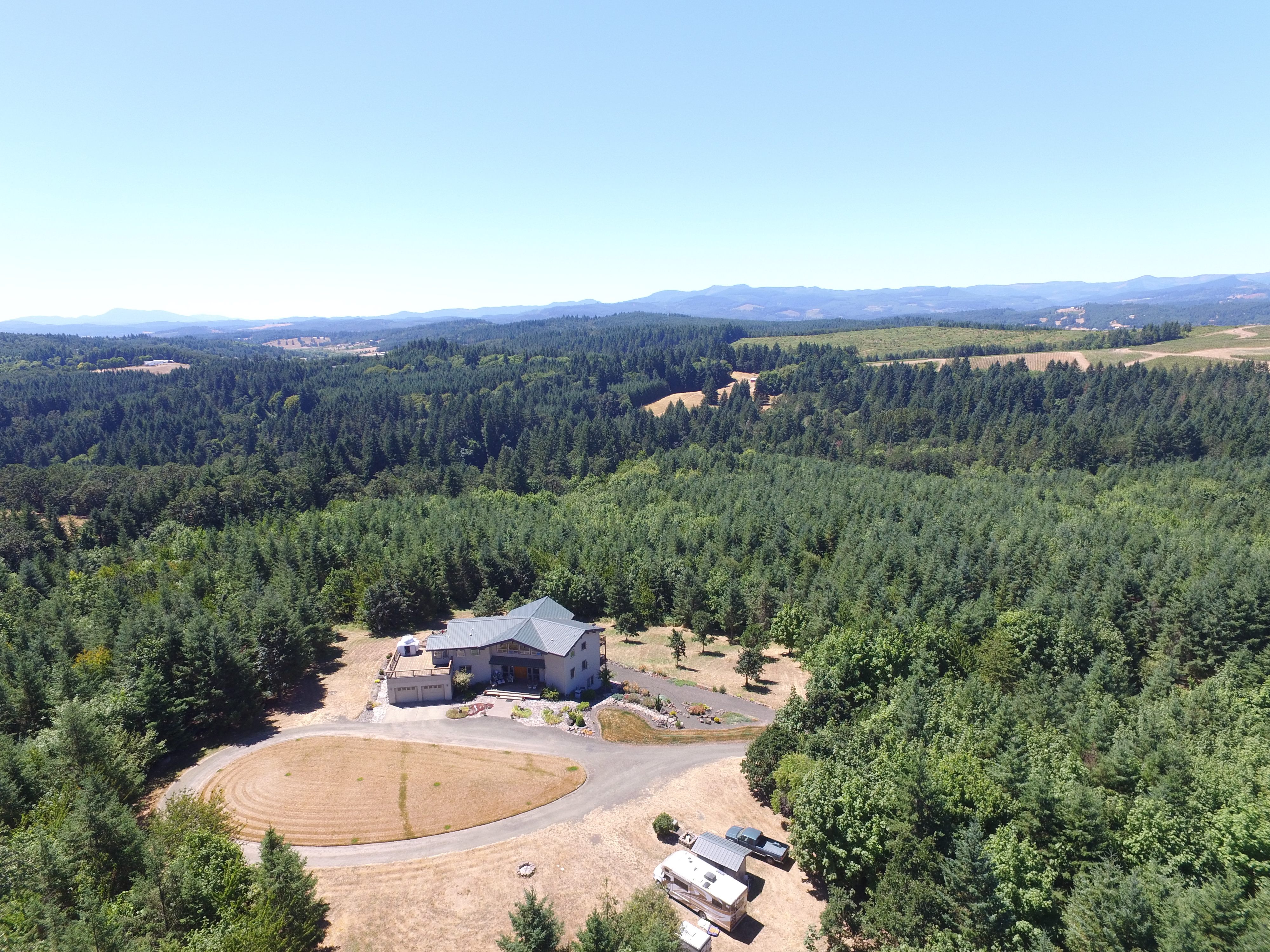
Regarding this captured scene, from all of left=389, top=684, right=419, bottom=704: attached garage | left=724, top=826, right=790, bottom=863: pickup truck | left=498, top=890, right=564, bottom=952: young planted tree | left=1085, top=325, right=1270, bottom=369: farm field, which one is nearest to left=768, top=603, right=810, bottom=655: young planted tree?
left=724, top=826, right=790, bottom=863: pickup truck

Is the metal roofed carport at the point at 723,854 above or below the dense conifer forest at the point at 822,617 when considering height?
below

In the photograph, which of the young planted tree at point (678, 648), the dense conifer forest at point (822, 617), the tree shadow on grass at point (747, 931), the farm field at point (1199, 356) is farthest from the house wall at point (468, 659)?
the farm field at point (1199, 356)

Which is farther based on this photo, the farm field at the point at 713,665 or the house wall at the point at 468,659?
the farm field at the point at 713,665

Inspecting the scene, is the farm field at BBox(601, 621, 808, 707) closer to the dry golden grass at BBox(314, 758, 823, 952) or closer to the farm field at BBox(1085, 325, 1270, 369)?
the dry golden grass at BBox(314, 758, 823, 952)

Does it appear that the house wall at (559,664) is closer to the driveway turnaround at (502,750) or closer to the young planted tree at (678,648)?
the driveway turnaround at (502,750)

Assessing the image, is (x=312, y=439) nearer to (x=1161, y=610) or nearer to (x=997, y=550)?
(x=997, y=550)
